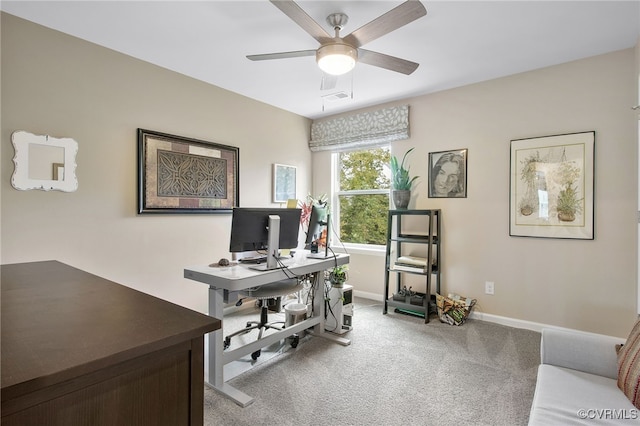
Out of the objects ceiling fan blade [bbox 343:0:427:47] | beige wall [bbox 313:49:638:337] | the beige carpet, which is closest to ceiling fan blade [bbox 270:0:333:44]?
ceiling fan blade [bbox 343:0:427:47]

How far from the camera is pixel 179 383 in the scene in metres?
0.75

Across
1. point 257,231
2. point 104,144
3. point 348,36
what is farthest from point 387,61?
point 104,144

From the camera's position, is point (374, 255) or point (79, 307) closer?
point (79, 307)

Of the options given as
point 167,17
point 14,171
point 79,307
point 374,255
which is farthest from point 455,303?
point 14,171

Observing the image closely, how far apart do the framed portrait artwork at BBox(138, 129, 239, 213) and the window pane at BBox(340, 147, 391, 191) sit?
1599 millimetres

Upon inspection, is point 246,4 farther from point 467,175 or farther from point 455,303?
point 455,303

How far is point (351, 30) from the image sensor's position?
2.44 meters

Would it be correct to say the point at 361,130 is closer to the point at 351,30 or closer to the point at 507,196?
the point at 351,30

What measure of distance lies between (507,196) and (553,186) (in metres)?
0.38

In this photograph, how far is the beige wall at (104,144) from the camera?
7.38ft

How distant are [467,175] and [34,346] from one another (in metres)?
3.61

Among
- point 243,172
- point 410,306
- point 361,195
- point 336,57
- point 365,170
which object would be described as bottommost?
point 410,306

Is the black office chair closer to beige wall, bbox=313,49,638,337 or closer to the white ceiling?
beige wall, bbox=313,49,638,337

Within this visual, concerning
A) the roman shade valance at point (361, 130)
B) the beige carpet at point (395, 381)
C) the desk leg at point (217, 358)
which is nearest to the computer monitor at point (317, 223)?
the beige carpet at point (395, 381)
